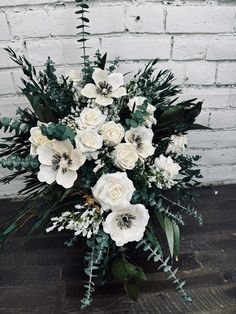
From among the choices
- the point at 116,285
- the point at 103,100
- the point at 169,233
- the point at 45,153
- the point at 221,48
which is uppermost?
the point at 221,48

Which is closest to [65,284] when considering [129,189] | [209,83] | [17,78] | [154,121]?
[129,189]

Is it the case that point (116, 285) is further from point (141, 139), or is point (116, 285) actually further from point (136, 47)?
point (136, 47)

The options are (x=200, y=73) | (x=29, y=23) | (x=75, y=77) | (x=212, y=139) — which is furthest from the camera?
(x=212, y=139)

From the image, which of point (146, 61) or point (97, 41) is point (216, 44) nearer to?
point (146, 61)

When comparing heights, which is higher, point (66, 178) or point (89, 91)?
point (89, 91)

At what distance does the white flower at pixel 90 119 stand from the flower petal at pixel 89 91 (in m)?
0.05

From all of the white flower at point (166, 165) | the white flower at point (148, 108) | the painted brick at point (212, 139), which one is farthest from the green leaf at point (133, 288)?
the painted brick at point (212, 139)

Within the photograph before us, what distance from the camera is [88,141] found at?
2.72ft

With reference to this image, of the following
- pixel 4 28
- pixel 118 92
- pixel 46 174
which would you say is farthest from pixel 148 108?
pixel 4 28

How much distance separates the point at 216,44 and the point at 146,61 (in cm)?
23

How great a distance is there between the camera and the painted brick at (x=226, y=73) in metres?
1.23

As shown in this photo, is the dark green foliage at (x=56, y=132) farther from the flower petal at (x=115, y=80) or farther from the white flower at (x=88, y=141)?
the flower petal at (x=115, y=80)

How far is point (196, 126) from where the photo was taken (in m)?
0.99

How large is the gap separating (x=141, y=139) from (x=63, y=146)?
0.19 metres
